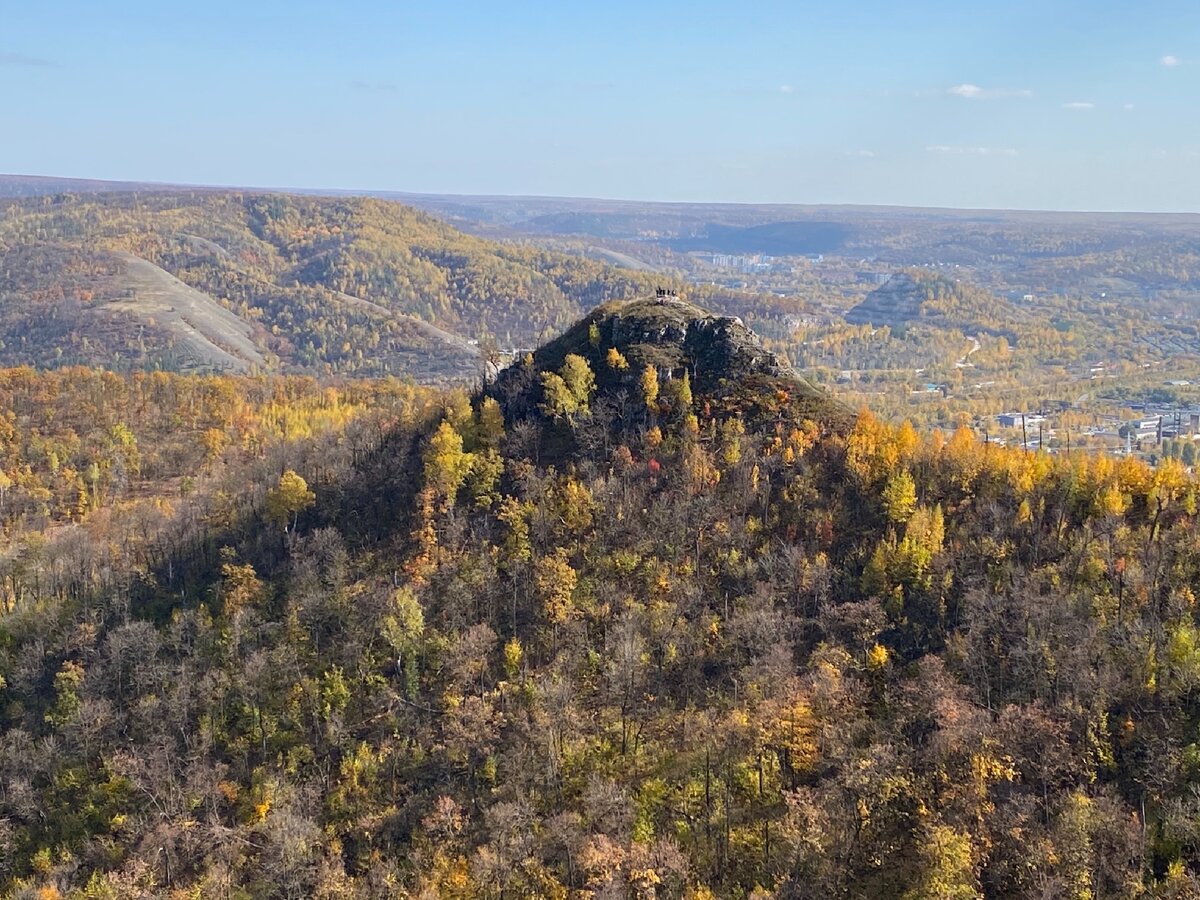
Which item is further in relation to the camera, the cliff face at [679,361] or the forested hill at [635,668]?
the cliff face at [679,361]

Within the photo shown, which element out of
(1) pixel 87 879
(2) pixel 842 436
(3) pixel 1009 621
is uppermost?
(2) pixel 842 436

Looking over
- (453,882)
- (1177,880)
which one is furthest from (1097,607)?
(453,882)

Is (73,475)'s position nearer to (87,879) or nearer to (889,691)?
(87,879)

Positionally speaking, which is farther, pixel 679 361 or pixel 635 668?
pixel 679 361

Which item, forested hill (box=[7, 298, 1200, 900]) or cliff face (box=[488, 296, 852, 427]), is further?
cliff face (box=[488, 296, 852, 427])

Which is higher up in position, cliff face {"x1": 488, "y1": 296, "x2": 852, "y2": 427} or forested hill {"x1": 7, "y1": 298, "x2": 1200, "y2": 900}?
cliff face {"x1": 488, "y1": 296, "x2": 852, "y2": 427}

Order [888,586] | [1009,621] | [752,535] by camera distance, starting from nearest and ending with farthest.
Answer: [1009,621], [888,586], [752,535]

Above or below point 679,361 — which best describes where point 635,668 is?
below

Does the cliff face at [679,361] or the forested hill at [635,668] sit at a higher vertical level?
the cliff face at [679,361]
